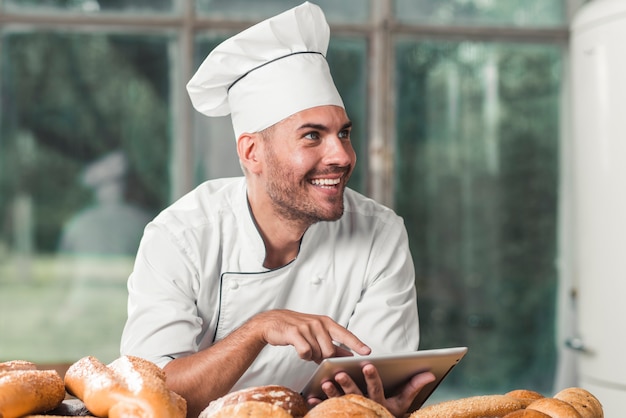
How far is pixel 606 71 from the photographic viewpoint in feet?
9.04

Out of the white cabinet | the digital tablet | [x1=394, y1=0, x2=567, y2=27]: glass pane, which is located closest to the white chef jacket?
the digital tablet

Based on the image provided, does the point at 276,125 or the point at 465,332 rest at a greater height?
the point at 276,125

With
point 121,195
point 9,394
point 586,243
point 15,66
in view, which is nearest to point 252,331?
point 9,394

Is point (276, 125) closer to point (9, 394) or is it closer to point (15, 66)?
point (9, 394)

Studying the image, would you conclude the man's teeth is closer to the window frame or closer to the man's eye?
the man's eye

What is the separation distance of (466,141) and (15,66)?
2012 millimetres

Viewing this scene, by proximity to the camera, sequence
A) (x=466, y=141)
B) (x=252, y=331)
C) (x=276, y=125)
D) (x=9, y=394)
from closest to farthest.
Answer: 1. (x=9, y=394)
2. (x=252, y=331)
3. (x=276, y=125)
4. (x=466, y=141)

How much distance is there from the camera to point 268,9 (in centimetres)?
352

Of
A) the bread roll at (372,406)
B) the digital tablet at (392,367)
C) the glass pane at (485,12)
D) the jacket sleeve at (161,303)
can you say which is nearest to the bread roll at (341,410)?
the bread roll at (372,406)

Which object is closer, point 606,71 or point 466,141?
point 606,71

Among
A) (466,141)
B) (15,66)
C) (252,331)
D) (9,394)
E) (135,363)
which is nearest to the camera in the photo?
(9,394)

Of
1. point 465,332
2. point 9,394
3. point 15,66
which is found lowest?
point 465,332

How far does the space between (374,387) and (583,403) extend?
265mm

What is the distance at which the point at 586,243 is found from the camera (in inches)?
114
